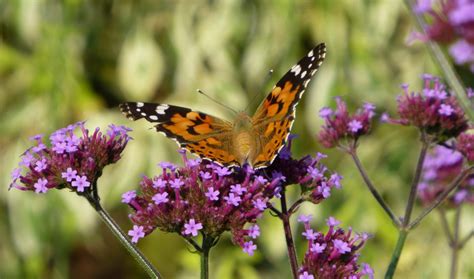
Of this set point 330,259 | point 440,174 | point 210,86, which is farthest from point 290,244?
point 210,86

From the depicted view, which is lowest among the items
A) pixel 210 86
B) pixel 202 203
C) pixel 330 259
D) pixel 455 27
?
pixel 330 259

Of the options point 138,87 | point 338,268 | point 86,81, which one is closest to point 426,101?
point 338,268

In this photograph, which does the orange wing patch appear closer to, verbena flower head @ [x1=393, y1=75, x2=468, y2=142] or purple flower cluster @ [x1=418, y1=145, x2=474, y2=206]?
verbena flower head @ [x1=393, y1=75, x2=468, y2=142]

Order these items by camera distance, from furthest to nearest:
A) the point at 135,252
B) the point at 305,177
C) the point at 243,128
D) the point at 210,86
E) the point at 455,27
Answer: the point at 210,86 < the point at 243,128 < the point at 455,27 < the point at 305,177 < the point at 135,252

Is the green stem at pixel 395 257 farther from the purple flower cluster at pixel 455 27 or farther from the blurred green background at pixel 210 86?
the blurred green background at pixel 210 86

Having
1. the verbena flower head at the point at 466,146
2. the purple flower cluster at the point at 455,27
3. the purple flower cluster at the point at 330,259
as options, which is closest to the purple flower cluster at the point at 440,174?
the verbena flower head at the point at 466,146

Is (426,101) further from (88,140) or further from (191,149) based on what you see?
(88,140)

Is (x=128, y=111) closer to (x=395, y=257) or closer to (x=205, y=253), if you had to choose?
(x=205, y=253)

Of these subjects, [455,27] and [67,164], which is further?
[455,27]
